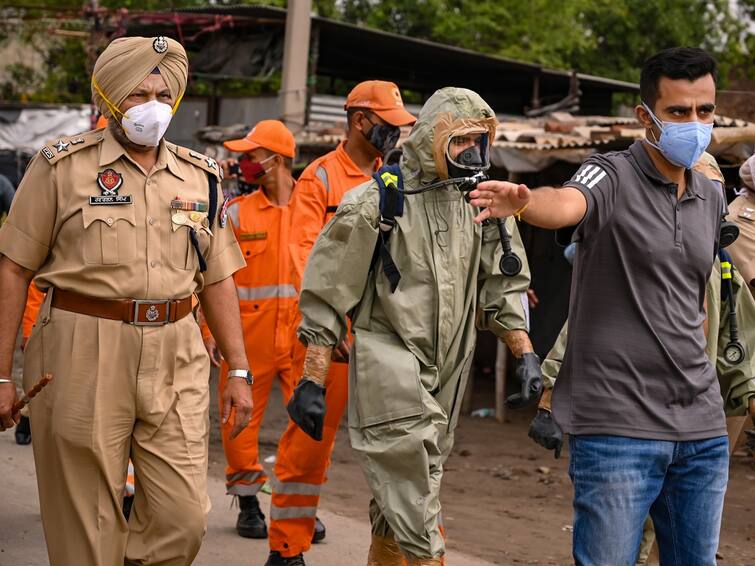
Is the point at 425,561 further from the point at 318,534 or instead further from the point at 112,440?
the point at 318,534

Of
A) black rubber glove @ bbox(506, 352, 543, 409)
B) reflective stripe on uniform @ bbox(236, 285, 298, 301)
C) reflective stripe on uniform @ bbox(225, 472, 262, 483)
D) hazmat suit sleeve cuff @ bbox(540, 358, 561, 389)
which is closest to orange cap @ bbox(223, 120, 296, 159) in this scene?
reflective stripe on uniform @ bbox(236, 285, 298, 301)

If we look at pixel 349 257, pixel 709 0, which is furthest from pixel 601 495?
pixel 709 0

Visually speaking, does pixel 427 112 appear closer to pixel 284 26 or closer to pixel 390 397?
pixel 390 397

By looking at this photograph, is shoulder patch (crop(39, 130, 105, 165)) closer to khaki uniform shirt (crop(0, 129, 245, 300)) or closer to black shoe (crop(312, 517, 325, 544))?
khaki uniform shirt (crop(0, 129, 245, 300))

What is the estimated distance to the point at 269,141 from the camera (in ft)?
23.1

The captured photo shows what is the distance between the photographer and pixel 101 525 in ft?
13.8

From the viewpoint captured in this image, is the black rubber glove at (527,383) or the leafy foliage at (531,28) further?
the leafy foliage at (531,28)

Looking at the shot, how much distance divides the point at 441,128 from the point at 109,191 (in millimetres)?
1307

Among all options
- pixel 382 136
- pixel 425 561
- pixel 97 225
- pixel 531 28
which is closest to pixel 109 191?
pixel 97 225

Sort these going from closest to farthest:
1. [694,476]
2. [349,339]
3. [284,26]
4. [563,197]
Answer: [563,197], [694,476], [349,339], [284,26]

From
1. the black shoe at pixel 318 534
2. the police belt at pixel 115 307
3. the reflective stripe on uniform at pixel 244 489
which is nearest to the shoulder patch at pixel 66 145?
the police belt at pixel 115 307

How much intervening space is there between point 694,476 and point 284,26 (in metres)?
13.7

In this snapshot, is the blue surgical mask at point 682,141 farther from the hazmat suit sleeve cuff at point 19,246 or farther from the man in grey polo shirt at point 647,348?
the hazmat suit sleeve cuff at point 19,246

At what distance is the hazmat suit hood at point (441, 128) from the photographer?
479 centimetres
